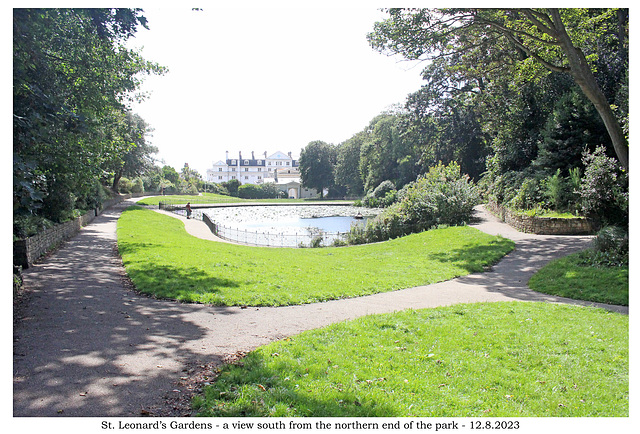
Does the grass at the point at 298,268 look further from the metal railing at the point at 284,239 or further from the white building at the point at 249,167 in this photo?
the white building at the point at 249,167

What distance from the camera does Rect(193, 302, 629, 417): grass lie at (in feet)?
12.8

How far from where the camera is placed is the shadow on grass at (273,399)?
12.3 ft

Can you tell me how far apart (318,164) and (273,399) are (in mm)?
82933

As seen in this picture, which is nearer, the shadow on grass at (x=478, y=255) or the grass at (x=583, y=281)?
the grass at (x=583, y=281)

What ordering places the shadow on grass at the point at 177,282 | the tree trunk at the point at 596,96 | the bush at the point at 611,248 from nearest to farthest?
1. the shadow on grass at the point at 177,282
2. the bush at the point at 611,248
3. the tree trunk at the point at 596,96

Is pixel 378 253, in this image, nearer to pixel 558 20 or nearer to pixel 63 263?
pixel 558 20

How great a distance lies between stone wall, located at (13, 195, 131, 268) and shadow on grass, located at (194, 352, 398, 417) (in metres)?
9.28

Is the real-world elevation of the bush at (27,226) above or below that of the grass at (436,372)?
above

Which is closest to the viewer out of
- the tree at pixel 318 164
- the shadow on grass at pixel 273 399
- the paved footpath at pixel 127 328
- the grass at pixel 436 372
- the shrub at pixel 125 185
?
the shadow on grass at pixel 273 399

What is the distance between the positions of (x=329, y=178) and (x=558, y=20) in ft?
249

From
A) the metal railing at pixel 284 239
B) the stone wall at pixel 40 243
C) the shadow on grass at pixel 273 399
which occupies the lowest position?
the metal railing at pixel 284 239

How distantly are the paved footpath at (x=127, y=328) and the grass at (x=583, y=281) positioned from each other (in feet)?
1.44

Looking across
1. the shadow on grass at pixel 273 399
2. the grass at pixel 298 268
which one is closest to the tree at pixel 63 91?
the grass at pixel 298 268

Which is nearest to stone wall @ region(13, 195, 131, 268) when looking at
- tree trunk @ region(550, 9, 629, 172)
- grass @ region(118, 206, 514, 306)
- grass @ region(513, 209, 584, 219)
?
grass @ region(118, 206, 514, 306)
